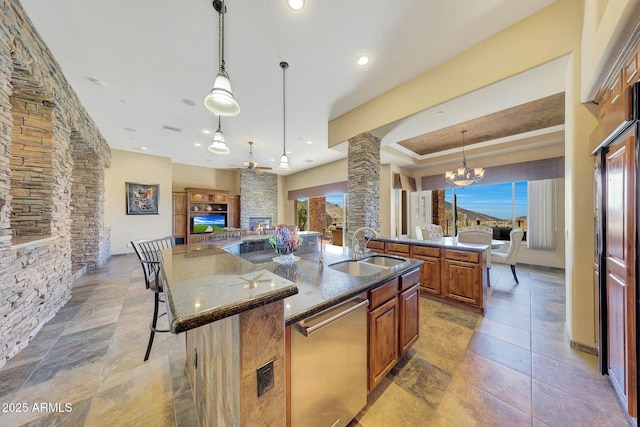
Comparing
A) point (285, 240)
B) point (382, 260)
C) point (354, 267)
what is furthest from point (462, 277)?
point (285, 240)

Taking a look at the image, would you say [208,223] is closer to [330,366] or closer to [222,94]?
[222,94]

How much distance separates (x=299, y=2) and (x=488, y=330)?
3.95 m

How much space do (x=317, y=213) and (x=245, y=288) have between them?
337 inches

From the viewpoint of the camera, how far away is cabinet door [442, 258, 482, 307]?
2.81m

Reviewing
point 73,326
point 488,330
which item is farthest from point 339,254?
point 73,326

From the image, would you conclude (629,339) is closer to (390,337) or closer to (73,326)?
(390,337)

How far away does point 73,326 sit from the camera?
2.46 metres

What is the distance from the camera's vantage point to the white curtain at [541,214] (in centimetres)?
504

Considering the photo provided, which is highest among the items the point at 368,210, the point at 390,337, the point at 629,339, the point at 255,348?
the point at 368,210

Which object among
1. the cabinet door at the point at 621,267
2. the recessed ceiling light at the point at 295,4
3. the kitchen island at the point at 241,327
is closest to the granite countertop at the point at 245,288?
the kitchen island at the point at 241,327

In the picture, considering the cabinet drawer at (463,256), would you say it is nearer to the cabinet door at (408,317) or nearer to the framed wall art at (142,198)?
the cabinet door at (408,317)

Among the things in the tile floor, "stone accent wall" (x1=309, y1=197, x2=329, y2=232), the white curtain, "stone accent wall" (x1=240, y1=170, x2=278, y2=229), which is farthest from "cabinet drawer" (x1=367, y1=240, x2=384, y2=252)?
"stone accent wall" (x1=240, y1=170, x2=278, y2=229)

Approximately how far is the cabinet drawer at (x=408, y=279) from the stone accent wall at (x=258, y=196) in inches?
284

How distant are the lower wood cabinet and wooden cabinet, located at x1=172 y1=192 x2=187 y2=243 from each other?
8042 mm
